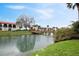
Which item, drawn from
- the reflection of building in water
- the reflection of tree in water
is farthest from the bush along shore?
the reflection of building in water

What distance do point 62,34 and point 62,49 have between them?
0.18m

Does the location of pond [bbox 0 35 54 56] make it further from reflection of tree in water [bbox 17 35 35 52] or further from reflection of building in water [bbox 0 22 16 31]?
reflection of building in water [bbox 0 22 16 31]

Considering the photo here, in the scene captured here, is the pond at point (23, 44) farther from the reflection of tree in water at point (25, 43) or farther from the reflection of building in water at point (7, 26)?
the reflection of building in water at point (7, 26)

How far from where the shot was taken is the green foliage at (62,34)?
2607 mm

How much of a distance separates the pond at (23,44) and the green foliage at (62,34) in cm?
7

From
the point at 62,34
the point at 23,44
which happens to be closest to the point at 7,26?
the point at 23,44

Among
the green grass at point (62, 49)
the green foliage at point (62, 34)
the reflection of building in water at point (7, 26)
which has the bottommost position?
the green grass at point (62, 49)

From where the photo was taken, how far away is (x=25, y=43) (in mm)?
2602

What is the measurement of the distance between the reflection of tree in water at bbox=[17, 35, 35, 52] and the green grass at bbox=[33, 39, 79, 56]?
0.10m

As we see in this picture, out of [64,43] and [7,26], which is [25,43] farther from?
[64,43]

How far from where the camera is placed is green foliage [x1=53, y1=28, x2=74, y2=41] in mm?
2607

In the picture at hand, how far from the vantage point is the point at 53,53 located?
2.54 meters

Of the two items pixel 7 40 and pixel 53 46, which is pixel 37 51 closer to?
pixel 53 46

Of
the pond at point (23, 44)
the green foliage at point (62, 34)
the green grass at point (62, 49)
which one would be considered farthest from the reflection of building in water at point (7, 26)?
the green foliage at point (62, 34)
